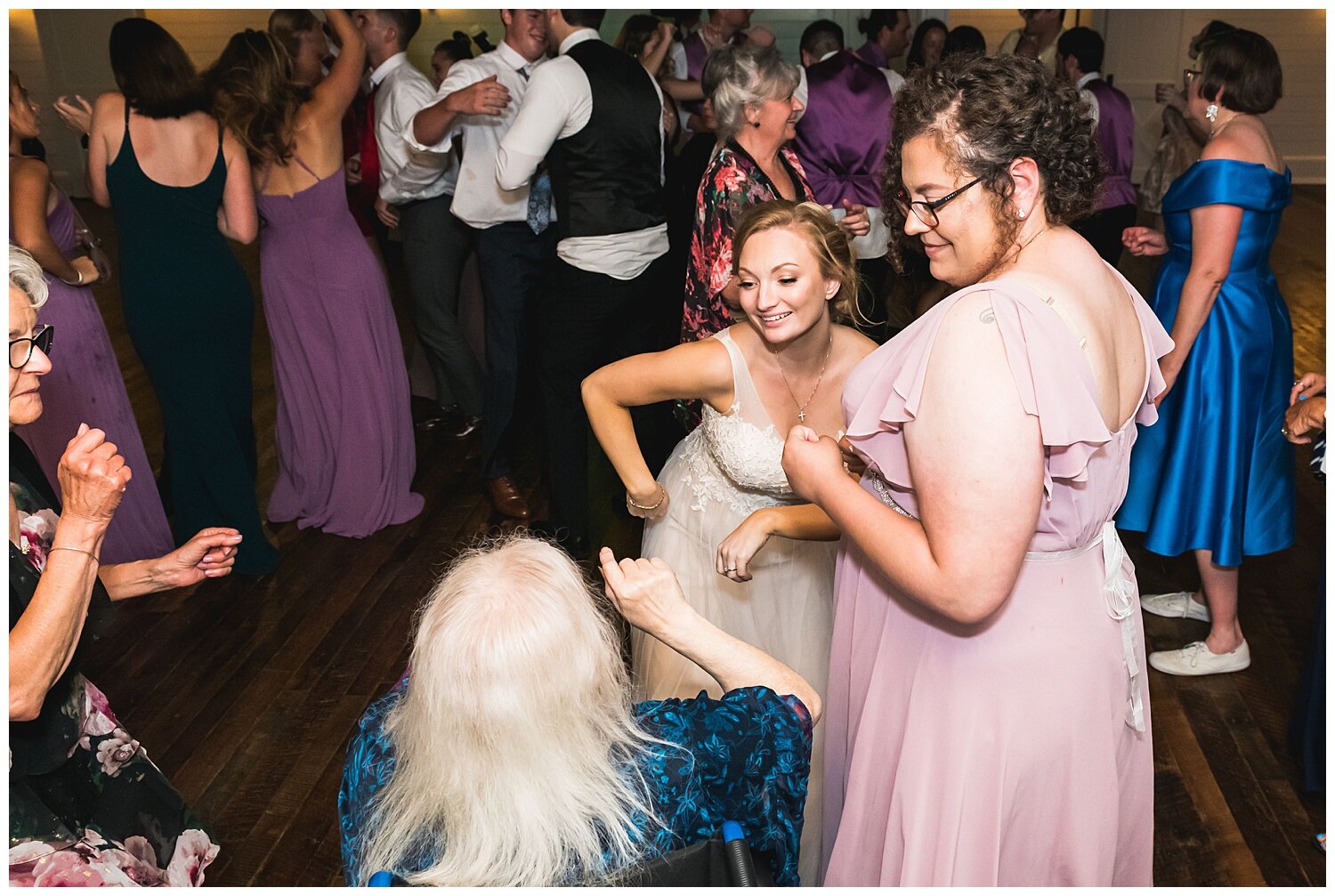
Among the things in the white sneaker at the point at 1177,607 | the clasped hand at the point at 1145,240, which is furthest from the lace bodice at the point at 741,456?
the clasped hand at the point at 1145,240

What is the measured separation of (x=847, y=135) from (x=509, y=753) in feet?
11.6

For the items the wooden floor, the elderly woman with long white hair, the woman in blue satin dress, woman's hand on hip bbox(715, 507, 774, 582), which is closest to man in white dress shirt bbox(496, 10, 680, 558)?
the wooden floor

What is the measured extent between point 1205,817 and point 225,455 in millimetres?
2951

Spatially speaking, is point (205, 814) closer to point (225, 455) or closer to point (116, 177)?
point (225, 455)

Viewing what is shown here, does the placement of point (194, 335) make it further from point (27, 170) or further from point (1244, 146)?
point (1244, 146)

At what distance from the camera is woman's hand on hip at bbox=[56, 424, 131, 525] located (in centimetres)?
146

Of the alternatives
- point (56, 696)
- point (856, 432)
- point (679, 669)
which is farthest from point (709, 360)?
point (56, 696)

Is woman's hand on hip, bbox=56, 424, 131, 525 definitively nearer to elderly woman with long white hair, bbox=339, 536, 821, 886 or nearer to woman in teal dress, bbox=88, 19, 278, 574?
elderly woman with long white hair, bbox=339, 536, 821, 886

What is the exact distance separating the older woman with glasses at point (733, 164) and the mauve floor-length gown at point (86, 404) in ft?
5.99

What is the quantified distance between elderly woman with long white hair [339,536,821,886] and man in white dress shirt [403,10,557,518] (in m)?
2.65

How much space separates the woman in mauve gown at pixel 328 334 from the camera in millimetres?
3596

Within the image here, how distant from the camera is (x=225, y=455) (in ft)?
11.5

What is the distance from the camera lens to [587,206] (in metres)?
3.39

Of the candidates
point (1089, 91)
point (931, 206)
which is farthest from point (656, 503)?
point (1089, 91)
